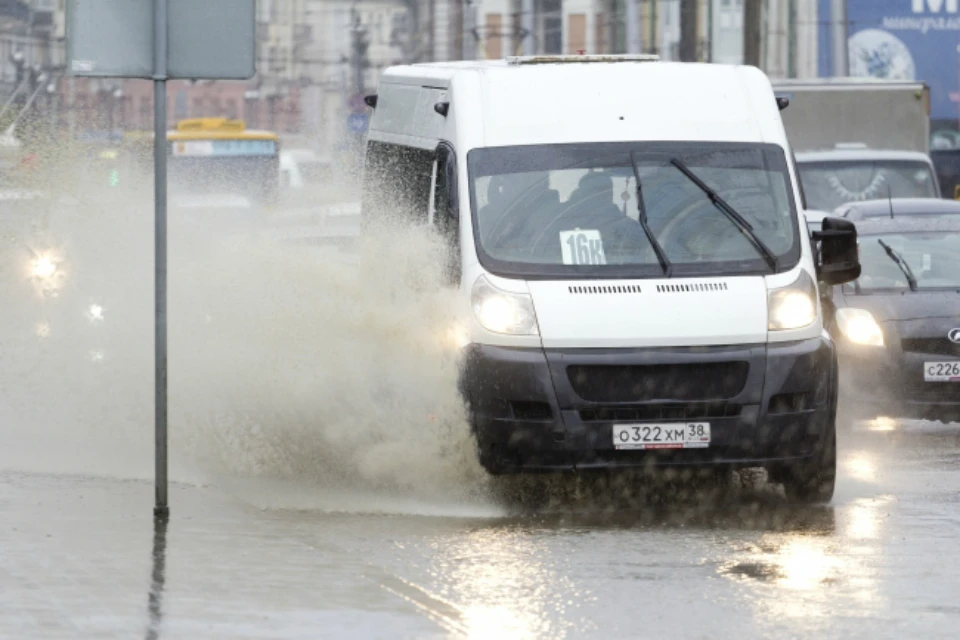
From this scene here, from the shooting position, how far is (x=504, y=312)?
33.5 feet

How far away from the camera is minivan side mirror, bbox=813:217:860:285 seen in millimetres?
11141

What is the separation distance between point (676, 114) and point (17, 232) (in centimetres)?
645

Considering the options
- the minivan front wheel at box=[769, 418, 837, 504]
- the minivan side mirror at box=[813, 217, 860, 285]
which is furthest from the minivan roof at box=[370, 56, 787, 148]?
the minivan front wheel at box=[769, 418, 837, 504]

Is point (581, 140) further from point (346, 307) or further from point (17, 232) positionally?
point (17, 232)

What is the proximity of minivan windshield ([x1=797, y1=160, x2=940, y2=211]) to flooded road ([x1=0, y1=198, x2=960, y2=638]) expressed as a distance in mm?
13080

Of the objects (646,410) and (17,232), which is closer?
(646,410)

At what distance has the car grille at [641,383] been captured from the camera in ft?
33.1

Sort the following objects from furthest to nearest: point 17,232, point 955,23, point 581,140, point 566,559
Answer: point 955,23
point 17,232
point 581,140
point 566,559

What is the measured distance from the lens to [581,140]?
11.0 m

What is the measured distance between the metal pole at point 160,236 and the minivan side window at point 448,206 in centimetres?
166

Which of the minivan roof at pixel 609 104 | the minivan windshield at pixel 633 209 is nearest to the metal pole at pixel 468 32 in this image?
the minivan roof at pixel 609 104

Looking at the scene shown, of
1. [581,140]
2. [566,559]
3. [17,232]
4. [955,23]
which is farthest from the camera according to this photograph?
[955,23]

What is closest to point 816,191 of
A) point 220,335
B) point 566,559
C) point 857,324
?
point 857,324

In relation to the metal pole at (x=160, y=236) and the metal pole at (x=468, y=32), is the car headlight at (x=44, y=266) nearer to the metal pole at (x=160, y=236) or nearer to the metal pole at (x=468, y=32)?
the metal pole at (x=160, y=236)
